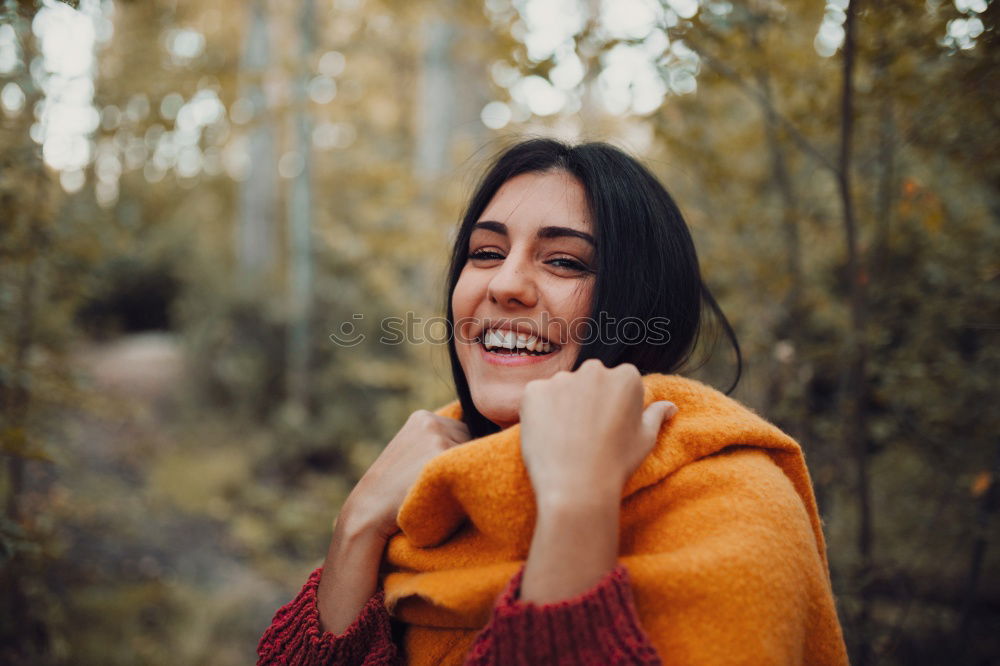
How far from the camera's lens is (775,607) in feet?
3.45

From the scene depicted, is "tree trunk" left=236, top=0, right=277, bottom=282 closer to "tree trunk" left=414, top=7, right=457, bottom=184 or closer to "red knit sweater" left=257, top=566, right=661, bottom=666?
"tree trunk" left=414, top=7, right=457, bottom=184

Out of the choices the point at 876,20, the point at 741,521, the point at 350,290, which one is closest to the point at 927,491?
the point at 876,20

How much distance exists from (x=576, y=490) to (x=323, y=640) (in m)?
0.77

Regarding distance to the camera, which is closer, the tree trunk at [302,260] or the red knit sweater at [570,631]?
the red knit sweater at [570,631]

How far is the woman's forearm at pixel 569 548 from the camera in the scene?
1.01 metres

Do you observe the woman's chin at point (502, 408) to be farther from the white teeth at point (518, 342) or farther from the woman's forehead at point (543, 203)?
the woman's forehead at point (543, 203)

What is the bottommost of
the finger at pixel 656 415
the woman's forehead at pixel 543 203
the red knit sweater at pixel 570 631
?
the red knit sweater at pixel 570 631

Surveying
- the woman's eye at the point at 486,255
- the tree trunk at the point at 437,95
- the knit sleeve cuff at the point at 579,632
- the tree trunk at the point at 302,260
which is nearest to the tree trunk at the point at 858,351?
the woman's eye at the point at 486,255

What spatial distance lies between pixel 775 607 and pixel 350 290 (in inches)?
292

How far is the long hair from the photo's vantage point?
145 cm

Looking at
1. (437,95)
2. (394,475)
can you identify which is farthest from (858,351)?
(437,95)

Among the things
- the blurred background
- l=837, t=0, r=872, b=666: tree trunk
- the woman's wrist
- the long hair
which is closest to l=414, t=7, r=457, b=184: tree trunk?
the blurred background

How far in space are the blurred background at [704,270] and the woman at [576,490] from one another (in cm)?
63

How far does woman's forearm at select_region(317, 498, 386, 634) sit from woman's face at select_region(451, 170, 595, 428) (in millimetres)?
403
